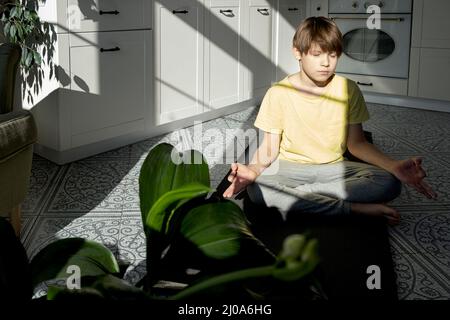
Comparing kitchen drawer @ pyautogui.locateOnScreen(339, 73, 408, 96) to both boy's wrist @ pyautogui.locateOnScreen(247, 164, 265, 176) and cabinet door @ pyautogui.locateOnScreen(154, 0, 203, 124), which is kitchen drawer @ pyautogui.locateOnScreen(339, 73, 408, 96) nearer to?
cabinet door @ pyautogui.locateOnScreen(154, 0, 203, 124)

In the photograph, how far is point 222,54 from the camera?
3.57 meters

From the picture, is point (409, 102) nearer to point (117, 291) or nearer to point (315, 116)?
point (315, 116)

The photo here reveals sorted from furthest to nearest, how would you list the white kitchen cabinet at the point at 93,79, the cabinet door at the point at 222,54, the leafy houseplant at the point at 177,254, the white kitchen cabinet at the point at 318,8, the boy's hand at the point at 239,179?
the white kitchen cabinet at the point at 318,8
the cabinet door at the point at 222,54
the white kitchen cabinet at the point at 93,79
the boy's hand at the point at 239,179
the leafy houseplant at the point at 177,254

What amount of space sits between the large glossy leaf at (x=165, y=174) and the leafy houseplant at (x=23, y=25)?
6.55ft

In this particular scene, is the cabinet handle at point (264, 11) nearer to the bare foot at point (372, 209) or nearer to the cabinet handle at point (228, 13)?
the cabinet handle at point (228, 13)

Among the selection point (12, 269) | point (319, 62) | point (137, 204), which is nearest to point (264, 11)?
point (137, 204)

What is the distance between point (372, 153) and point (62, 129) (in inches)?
55.6

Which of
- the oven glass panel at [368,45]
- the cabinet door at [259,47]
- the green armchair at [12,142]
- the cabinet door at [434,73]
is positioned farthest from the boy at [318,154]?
the oven glass panel at [368,45]

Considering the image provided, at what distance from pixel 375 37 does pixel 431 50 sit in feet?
1.34

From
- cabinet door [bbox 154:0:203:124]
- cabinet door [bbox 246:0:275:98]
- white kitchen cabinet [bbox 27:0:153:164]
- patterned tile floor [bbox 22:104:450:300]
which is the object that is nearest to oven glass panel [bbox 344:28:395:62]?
cabinet door [bbox 246:0:275:98]

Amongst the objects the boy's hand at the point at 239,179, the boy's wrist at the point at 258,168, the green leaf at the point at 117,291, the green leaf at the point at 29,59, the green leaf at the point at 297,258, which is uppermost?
the green leaf at the point at 297,258

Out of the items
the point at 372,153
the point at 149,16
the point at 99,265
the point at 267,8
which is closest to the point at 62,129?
the point at 149,16

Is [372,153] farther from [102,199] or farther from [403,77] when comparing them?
[403,77]

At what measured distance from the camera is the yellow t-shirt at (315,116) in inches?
72.7
